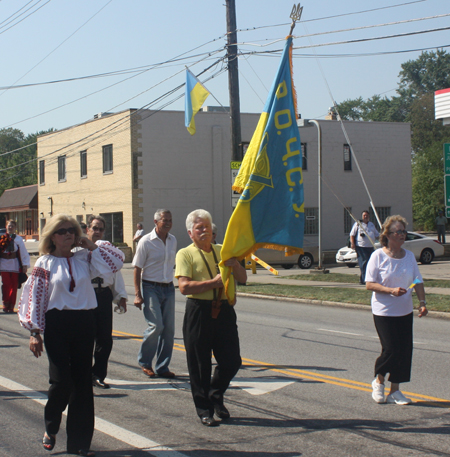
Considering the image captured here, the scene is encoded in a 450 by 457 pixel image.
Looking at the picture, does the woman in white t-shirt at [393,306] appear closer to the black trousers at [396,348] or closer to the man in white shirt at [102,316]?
the black trousers at [396,348]

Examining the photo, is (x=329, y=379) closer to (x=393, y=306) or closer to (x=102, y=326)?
(x=393, y=306)

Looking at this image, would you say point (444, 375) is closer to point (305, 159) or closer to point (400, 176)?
point (305, 159)

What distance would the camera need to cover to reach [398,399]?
6.11m

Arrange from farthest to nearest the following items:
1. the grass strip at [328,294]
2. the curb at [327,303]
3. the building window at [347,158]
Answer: the building window at [347,158]
the grass strip at [328,294]
the curb at [327,303]

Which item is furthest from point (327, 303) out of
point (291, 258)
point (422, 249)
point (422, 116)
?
point (422, 116)

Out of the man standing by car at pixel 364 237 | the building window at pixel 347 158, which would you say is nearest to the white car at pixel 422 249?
the man standing by car at pixel 364 237

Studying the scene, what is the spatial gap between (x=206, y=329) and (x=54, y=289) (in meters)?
1.42

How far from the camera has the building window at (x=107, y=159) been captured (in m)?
34.2

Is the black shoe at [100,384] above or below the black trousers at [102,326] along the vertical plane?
below

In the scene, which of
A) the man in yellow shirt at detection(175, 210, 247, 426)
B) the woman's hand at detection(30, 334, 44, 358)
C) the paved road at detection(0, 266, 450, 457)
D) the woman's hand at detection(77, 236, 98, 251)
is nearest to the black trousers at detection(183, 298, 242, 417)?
the man in yellow shirt at detection(175, 210, 247, 426)

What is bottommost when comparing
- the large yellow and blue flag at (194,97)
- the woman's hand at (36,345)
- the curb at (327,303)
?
the curb at (327,303)

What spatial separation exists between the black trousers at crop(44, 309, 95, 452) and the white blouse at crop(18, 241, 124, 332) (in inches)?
2.9

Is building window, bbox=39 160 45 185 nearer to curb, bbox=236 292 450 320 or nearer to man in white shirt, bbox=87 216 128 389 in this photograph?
curb, bbox=236 292 450 320

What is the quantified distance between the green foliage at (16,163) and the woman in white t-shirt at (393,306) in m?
57.0
